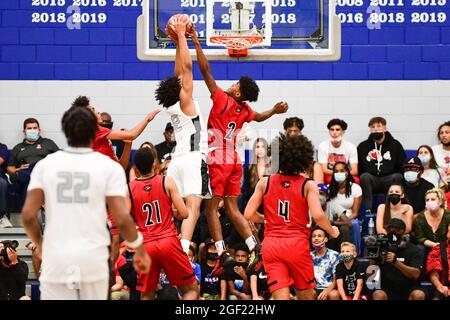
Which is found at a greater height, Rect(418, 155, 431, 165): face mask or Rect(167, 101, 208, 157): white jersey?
Rect(167, 101, 208, 157): white jersey

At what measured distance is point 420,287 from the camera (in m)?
12.3

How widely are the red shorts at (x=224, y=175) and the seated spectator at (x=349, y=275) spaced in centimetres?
185

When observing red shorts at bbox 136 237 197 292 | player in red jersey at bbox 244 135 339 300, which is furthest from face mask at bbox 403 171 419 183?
red shorts at bbox 136 237 197 292

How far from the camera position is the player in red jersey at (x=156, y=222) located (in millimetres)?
9789

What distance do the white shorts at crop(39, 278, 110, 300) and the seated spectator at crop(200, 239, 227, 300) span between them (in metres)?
4.76

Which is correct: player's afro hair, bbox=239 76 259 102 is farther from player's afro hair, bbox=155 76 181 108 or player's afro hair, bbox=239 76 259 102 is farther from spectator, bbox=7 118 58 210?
spectator, bbox=7 118 58 210

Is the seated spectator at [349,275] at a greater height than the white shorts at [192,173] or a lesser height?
lesser

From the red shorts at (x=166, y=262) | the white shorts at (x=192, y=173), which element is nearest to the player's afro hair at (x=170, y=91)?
the white shorts at (x=192, y=173)

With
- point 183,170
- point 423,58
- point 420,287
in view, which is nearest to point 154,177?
point 183,170

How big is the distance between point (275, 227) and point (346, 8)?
21.2 ft

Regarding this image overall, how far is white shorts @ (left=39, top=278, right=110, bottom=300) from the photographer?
24.7 ft

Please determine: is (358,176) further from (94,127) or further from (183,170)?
(94,127)

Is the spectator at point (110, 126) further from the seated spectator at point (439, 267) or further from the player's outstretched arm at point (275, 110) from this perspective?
the seated spectator at point (439, 267)

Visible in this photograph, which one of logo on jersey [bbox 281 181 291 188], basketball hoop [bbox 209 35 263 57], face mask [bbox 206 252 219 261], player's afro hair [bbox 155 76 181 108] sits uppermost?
basketball hoop [bbox 209 35 263 57]
